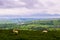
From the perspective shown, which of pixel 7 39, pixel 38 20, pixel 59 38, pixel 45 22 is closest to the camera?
pixel 7 39

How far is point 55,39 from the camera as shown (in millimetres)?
17047

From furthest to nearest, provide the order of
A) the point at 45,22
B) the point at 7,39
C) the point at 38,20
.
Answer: the point at 38,20 → the point at 45,22 → the point at 7,39

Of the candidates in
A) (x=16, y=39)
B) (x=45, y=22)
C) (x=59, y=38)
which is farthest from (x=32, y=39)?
(x=45, y=22)

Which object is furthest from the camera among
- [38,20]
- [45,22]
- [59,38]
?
[38,20]

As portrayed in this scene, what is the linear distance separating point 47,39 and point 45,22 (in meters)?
83.9

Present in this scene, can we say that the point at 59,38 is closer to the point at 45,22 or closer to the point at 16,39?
the point at 16,39

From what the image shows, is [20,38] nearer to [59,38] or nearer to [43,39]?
[43,39]

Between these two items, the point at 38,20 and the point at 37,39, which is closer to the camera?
the point at 37,39

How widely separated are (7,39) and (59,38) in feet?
18.2

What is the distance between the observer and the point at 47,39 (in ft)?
55.2

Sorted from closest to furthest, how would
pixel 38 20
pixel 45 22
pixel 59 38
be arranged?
pixel 59 38 → pixel 45 22 → pixel 38 20

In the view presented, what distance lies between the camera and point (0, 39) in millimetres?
16375

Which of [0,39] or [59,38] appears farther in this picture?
[59,38]

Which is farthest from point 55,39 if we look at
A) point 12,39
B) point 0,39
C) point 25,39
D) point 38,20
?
point 38,20
